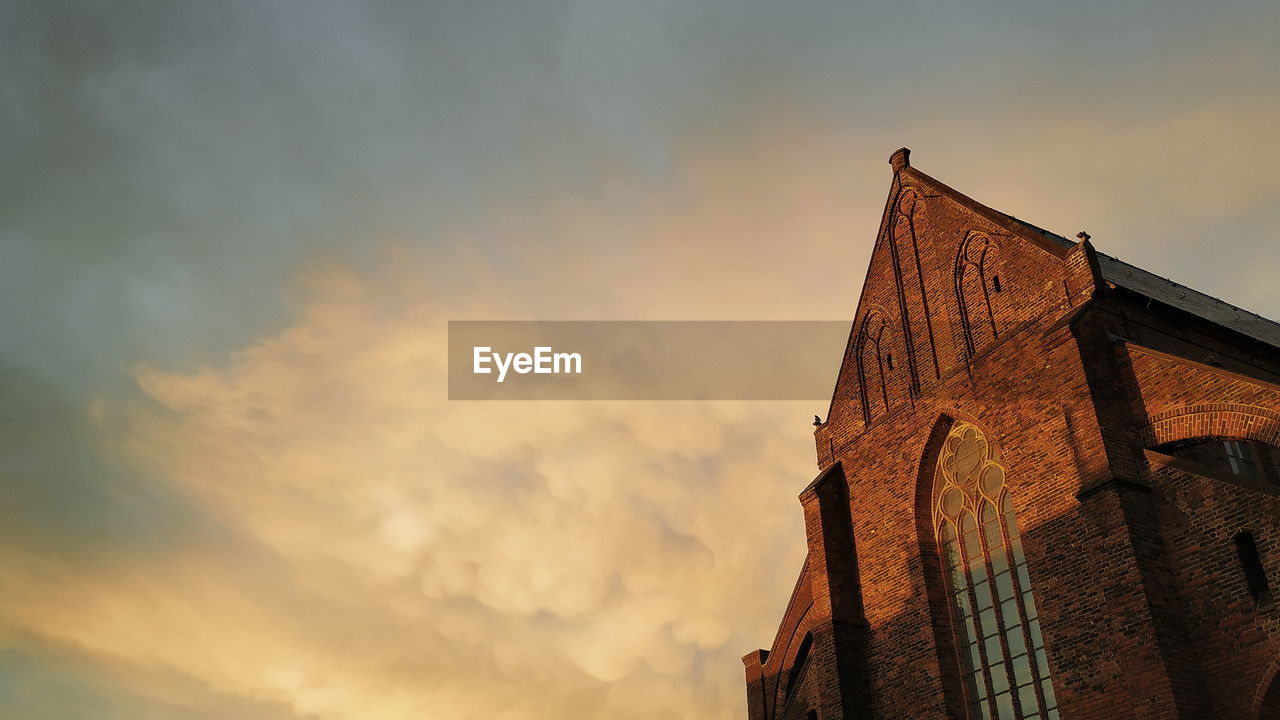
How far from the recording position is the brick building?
1398cm

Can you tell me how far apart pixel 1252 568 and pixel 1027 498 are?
3601mm

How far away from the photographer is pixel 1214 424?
14641 mm

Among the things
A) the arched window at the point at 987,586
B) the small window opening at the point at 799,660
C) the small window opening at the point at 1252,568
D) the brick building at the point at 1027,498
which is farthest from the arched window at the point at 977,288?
the small window opening at the point at 799,660

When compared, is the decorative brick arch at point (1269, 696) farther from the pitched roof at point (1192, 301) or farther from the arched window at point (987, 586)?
the pitched roof at point (1192, 301)

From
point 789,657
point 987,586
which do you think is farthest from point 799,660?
point 987,586

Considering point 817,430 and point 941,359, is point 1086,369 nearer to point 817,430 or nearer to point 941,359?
point 941,359

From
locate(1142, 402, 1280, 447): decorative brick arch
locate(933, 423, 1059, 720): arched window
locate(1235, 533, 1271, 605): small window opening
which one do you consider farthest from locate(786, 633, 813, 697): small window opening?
locate(1235, 533, 1271, 605): small window opening

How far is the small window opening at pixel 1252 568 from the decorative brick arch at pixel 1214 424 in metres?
1.44

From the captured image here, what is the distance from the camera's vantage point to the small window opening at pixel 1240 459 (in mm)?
18094

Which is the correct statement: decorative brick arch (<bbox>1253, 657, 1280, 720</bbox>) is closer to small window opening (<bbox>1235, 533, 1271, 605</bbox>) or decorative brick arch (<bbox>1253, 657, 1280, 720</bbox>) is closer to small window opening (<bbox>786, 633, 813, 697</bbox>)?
small window opening (<bbox>1235, 533, 1271, 605</bbox>)

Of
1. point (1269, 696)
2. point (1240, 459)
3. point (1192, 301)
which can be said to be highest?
point (1192, 301)

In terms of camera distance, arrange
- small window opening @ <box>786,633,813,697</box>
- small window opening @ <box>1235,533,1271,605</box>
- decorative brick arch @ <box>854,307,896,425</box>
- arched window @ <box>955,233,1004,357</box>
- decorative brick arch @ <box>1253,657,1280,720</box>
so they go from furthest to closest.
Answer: small window opening @ <box>786,633,813,697</box> → decorative brick arch @ <box>854,307,896,425</box> → arched window @ <box>955,233,1004,357</box> → small window opening @ <box>1235,533,1271,605</box> → decorative brick arch @ <box>1253,657,1280,720</box>

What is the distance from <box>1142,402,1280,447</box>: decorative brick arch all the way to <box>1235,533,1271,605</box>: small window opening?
4.72 feet

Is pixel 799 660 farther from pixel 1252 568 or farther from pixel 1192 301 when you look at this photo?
pixel 1192 301
